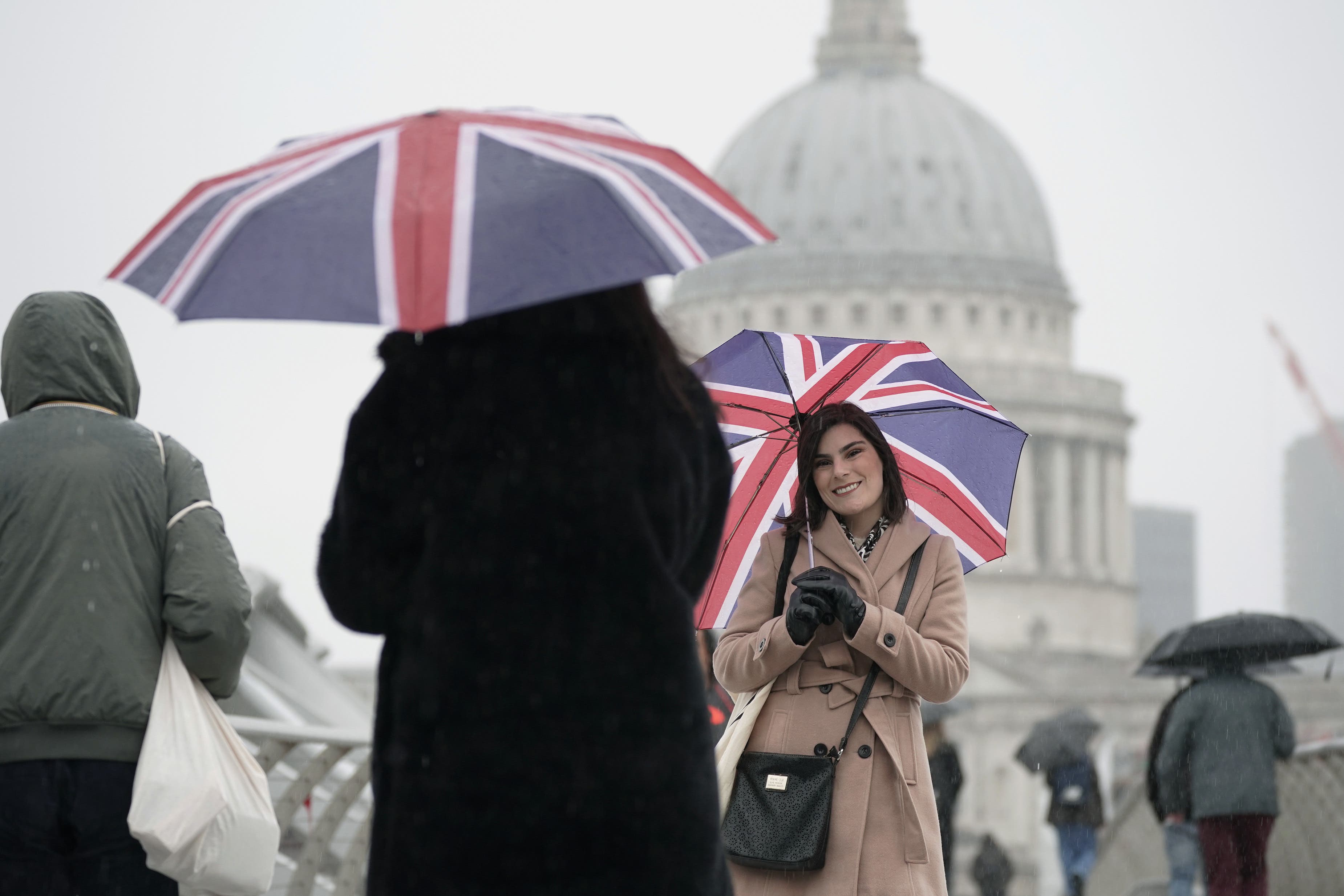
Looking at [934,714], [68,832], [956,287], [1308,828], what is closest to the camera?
[68,832]

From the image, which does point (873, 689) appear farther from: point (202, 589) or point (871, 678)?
point (202, 589)

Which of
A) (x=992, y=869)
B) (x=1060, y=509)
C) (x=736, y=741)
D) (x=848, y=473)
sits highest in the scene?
(x=1060, y=509)

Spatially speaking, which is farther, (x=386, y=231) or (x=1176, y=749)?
(x=1176, y=749)

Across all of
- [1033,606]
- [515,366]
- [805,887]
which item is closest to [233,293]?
[515,366]

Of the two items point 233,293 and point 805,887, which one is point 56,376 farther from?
point 805,887

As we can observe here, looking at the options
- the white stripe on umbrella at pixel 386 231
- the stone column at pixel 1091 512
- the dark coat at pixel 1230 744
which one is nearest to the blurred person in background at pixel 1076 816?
the dark coat at pixel 1230 744

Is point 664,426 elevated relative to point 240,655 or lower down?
elevated

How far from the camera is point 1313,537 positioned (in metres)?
180

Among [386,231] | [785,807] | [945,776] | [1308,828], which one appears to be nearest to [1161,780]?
[945,776]

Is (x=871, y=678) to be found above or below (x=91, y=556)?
below

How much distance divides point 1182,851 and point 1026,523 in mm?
81664

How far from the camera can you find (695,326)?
10219cm

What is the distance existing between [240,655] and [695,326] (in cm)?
9762

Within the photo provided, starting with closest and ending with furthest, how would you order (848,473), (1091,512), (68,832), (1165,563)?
(68,832)
(848,473)
(1091,512)
(1165,563)
